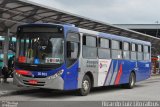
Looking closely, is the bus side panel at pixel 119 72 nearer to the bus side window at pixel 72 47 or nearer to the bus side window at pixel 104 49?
the bus side window at pixel 104 49

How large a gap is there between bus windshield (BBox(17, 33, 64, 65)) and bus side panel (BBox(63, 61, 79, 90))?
54 centimetres

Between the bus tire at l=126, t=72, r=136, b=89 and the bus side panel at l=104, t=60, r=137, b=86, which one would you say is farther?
the bus tire at l=126, t=72, r=136, b=89

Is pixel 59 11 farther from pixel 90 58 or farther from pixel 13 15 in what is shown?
pixel 90 58

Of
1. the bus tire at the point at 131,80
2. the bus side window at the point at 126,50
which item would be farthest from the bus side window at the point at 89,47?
the bus tire at the point at 131,80

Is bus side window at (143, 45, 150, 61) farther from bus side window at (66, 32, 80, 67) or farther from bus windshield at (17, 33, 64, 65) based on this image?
bus windshield at (17, 33, 64, 65)

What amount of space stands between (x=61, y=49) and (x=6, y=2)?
347 centimetres

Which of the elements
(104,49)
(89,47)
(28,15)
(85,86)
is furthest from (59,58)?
(28,15)

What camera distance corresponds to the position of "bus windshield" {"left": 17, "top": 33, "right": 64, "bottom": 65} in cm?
1452

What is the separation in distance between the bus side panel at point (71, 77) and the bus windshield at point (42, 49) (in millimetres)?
539

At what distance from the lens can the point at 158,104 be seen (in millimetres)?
13516

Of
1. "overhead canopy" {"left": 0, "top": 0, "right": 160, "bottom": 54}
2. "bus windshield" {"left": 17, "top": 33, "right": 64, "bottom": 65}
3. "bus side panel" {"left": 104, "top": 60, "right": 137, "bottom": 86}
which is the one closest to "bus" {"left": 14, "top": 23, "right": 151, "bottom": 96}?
"bus windshield" {"left": 17, "top": 33, "right": 64, "bottom": 65}

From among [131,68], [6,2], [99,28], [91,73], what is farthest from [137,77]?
[6,2]

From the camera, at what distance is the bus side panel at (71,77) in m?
14.5

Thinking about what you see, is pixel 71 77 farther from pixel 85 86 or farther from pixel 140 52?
pixel 140 52
